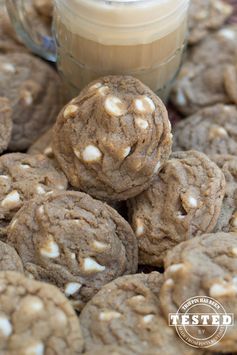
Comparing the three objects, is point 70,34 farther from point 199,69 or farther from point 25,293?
point 25,293

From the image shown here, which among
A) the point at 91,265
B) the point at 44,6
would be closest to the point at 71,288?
the point at 91,265

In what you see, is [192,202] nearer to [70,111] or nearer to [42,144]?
[70,111]

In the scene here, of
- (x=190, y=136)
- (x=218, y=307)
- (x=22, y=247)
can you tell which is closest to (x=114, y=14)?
(x=190, y=136)

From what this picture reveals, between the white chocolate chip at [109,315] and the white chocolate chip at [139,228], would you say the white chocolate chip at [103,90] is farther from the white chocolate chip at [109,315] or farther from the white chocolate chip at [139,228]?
the white chocolate chip at [109,315]

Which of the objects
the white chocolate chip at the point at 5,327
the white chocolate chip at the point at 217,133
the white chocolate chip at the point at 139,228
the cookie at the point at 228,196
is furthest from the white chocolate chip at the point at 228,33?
the white chocolate chip at the point at 5,327

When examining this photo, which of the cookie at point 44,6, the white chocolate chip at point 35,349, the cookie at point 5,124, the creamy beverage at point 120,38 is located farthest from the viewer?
the cookie at point 44,6

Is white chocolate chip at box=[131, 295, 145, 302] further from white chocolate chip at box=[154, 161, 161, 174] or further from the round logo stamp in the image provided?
white chocolate chip at box=[154, 161, 161, 174]
